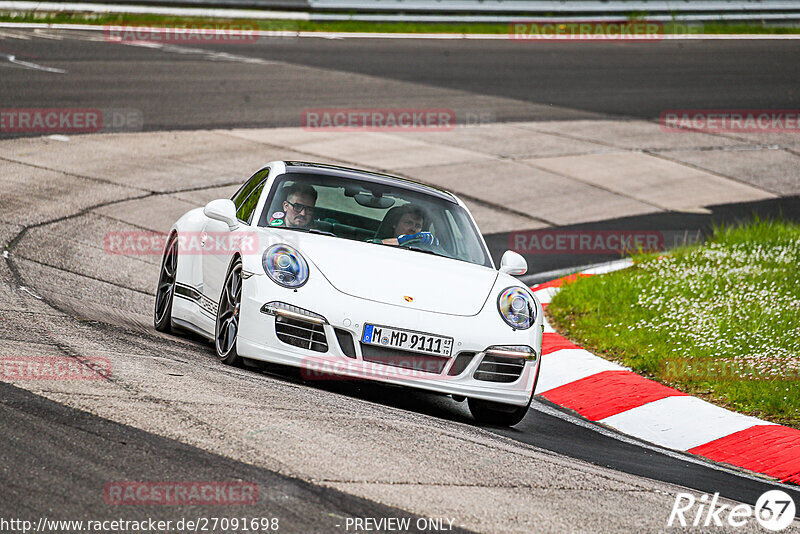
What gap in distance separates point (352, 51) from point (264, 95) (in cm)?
574

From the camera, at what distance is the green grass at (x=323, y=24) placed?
24172mm

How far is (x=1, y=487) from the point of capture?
156 inches

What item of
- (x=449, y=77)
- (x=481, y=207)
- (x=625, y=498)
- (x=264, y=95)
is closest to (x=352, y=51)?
(x=449, y=77)

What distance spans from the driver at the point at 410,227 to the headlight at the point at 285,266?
0.95m

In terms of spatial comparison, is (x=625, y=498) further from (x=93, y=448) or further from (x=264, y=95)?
(x=264, y=95)

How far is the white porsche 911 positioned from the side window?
26 mm

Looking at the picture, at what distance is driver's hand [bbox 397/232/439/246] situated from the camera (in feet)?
24.0

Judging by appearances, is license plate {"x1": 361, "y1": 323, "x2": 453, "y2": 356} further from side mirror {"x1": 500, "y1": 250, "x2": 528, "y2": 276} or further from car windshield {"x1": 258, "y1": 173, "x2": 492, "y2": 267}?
side mirror {"x1": 500, "y1": 250, "x2": 528, "y2": 276}

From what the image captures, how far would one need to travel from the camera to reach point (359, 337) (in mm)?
6121
